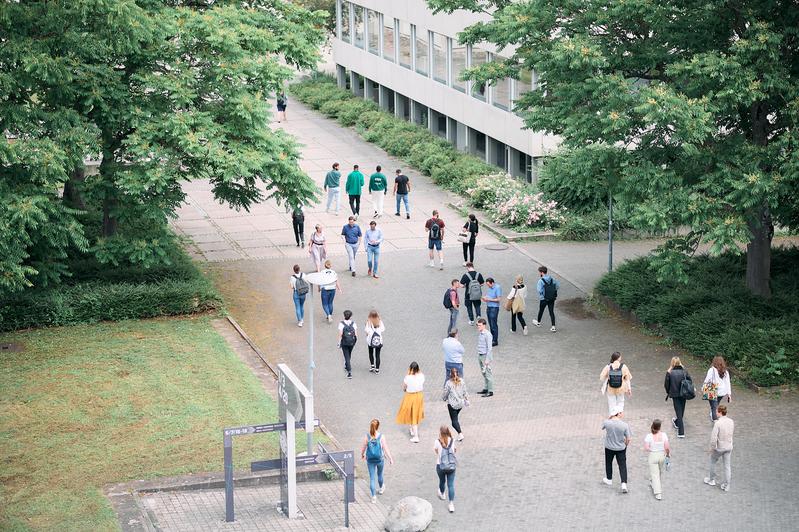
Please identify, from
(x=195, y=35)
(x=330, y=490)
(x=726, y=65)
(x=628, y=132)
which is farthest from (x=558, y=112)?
(x=330, y=490)

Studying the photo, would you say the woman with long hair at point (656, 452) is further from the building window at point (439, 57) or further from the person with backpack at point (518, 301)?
the building window at point (439, 57)

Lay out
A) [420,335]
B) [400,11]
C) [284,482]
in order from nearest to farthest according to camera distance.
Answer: [284,482] → [420,335] → [400,11]

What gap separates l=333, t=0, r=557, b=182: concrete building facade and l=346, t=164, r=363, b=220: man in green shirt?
388cm

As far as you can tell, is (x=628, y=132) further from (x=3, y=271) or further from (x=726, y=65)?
(x=3, y=271)

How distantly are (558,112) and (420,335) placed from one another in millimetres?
5199

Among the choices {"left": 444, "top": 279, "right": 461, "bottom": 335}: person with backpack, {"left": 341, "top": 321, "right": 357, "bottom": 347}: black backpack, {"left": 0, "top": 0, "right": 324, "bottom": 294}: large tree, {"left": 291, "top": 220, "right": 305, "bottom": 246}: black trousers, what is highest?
{"left": 0, "top": 0, "right": 324, "bottom": 294}: large tree

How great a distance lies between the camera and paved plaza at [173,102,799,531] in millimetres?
19203

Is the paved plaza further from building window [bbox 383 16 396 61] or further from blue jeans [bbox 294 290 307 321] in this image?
building window [bbox 383 16 396 61]

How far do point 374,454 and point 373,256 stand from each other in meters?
11.9

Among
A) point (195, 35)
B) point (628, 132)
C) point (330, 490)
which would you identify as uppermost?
point (195, 35)

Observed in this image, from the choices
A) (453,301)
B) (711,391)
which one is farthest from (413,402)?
(453,301)

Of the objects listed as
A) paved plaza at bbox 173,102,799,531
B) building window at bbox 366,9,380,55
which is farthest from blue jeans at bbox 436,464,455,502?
building window at bbox 366,9,380,55

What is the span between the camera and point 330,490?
20.0 m

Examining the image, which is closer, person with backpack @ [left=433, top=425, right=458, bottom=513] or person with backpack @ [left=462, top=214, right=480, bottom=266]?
person with backpack @ [left=433, top=425, right=458, bottom=513]
